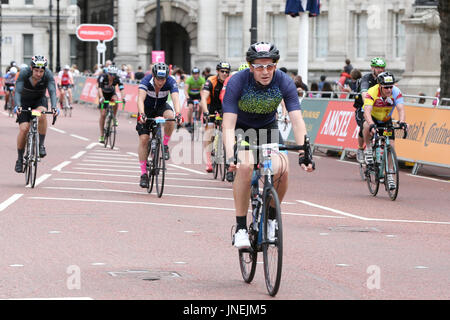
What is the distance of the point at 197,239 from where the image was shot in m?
11.4

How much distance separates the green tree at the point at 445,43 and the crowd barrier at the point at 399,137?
1.07 metres

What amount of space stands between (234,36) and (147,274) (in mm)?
52003

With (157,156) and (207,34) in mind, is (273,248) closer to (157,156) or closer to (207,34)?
(157,156)

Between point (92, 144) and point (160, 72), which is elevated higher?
point (160, 72)

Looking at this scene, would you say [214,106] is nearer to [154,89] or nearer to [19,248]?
[154,89]

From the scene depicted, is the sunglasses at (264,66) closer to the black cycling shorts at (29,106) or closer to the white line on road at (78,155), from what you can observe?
the black cycling shorts at (29,106)

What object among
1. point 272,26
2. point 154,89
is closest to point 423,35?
point 154,89

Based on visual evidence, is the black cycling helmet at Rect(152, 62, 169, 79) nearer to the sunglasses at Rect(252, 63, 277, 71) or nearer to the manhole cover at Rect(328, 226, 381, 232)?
the manhole cover at Rect(328, 226, 381, 232)

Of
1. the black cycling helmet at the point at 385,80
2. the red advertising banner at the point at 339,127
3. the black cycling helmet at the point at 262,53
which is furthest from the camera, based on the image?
the red advertising banner at the point at 339,127

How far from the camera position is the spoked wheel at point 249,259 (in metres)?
8.80

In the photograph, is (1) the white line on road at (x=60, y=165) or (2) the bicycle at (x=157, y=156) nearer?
(2) the bicycle at (x=157, y=156)

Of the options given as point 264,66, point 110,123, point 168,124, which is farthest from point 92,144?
point 264,66

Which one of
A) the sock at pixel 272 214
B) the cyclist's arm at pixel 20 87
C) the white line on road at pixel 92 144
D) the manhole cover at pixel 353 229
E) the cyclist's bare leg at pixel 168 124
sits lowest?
the manhole cover at pixel 353 229

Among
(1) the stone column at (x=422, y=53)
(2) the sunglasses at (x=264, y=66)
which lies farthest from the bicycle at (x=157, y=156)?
(1) the stone column at (x=422, y=53)
